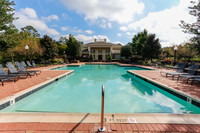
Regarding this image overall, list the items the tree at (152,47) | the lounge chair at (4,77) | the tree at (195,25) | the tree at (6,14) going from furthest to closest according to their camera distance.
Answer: the tree at (152,47) < the tree at (6,14) < the tree at (195,25) < the lounge chair at (4,77)

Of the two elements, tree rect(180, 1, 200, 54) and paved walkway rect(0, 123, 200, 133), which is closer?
paved walkway rect(0, 123, 200, 133)

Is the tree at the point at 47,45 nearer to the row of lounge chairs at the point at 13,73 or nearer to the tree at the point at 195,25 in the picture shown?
the row of lounge chairs at the point at 13,73

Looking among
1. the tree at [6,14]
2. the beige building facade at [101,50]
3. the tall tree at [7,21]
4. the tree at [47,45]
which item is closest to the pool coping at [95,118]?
the tall tree at [7,21]

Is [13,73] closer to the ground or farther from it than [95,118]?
farther from it

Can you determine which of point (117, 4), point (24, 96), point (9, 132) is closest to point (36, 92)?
point (24, 96)

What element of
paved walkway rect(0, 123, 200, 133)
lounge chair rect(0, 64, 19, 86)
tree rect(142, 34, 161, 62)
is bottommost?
paved walkway rect(0, 123, 200, 133)

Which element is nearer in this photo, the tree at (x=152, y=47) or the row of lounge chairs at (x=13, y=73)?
the row of lounge chairs at (x=13, y=73)

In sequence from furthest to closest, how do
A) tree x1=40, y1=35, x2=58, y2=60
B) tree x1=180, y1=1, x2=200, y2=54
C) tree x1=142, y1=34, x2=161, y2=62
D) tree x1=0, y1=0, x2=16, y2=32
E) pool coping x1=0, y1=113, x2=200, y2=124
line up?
tree x1=142, y1=34, x2=161, y2=62
tree x1=40, y1=35, x2=58, y2=60
tree x1=0, y1=0, x2=16, y2=32
tree x1=180, y1=1, x2=200, y2=54
pool coping x1=0, y1=113, x2=200, y2=124

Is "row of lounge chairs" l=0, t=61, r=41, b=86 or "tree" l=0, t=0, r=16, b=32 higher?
"tree" l=0, t=0, r=16, b=32

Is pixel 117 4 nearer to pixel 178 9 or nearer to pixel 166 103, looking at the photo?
pixel 178 9

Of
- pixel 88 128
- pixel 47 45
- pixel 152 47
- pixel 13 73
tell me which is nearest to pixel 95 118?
pixel 88 128

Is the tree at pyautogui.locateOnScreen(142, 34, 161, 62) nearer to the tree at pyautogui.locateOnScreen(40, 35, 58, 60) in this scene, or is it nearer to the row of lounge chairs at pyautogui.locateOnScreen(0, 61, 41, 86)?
the tree at pyautogui.locateOnScreen(40, 35, 58, 60)

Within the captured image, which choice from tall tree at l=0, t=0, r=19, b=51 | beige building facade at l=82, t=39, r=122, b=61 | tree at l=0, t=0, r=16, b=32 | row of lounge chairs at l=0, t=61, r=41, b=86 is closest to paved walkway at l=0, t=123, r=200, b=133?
row of lounge chairs at l=0, t=61, r=41, b=86

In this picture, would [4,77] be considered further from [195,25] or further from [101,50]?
[101,50]
